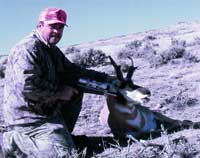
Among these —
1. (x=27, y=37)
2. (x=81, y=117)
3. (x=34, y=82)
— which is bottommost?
(x=81, y=117)

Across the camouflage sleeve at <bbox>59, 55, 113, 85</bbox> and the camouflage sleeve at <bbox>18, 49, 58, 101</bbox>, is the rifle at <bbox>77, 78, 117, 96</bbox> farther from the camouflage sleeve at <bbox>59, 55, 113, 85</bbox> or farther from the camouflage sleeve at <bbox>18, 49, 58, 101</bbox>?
the camouflage sleeve at <bbox>18, 49, 58, 101</bbox>

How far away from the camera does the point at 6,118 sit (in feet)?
23.9

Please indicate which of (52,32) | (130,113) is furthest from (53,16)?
(130,113)

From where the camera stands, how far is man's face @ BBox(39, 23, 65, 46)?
7.23 m

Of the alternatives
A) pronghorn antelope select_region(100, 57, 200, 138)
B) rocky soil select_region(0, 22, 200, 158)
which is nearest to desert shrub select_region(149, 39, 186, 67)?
rocky soil select_region(0, 22, 200, 158)

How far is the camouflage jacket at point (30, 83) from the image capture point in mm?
6934

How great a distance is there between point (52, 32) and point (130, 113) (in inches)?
57.8

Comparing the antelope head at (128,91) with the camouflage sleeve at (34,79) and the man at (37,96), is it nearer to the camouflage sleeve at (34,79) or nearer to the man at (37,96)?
the man at (37,96)

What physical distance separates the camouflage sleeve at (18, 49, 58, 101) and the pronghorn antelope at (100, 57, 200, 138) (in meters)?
0.95

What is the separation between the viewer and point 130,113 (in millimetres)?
7711

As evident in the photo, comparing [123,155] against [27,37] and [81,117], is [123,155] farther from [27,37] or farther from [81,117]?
[81,117]

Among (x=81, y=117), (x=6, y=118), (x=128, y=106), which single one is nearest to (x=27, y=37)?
(x=6, y=118)

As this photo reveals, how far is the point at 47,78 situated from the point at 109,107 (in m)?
0.92

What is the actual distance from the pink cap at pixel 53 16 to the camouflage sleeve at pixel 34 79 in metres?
0.44
